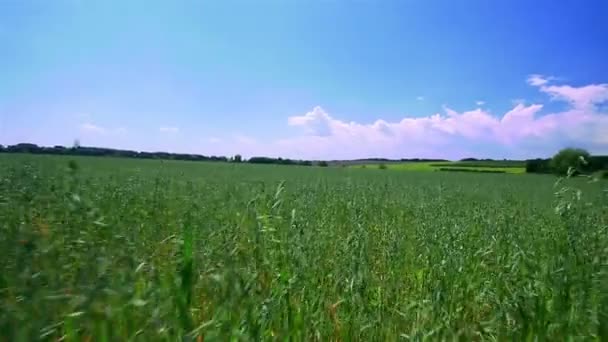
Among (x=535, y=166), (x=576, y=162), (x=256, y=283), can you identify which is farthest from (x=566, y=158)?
(x=535, y=166)

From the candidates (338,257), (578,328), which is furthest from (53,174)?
(578,328)

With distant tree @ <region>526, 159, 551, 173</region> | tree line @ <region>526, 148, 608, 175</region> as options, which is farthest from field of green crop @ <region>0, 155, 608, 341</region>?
distant tree @ <region>526, 159, 551, 173</region>

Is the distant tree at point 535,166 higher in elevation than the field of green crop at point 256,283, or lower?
higher

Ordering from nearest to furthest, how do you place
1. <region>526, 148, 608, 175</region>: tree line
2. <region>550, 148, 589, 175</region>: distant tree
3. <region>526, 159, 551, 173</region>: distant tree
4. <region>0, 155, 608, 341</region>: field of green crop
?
<region>0, 155, 608, 341</region>: field of green crop
<region>526, 148, 608, 175</region>: tree line
<region>550, 148, 589, 175</region>: distant tree
<region>526, 159, 551, 173</region>: distant tree

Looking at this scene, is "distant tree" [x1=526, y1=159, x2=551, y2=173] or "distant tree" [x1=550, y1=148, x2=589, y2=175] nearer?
"distant tree" [x1=550, y1=148, x2=589, y2=175]

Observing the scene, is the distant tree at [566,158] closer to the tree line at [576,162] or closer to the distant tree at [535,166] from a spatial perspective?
the tree line at [576,162]

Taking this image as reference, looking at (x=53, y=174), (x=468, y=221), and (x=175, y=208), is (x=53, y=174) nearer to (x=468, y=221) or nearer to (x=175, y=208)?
(x=175, y=208)

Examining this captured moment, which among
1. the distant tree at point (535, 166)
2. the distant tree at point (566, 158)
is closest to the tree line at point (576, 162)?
the distant tree at point (566, 158)

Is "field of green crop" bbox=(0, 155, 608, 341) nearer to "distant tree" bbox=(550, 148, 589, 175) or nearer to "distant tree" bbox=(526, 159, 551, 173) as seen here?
"distant tree" bbox=(550, 148, 589, 175)

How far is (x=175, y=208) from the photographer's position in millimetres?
5762

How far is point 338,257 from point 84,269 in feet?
8.14

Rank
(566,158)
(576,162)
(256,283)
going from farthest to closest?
(566,158), (576,162), (256,283)

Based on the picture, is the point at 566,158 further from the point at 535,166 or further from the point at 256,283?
the point at 535,166

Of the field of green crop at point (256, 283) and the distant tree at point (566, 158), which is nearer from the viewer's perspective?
the field of green crop at point (256, 283)
